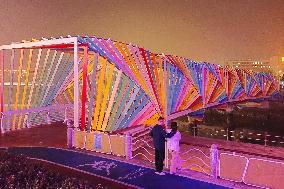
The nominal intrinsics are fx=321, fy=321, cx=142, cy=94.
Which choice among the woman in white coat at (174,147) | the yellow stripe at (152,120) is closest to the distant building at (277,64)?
the yellow stripe at (152,120)

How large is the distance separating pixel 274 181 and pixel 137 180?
3.94 m

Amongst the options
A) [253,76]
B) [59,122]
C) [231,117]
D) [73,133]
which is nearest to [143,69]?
[73,133]

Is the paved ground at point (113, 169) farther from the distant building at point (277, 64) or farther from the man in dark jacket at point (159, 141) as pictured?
the distant building at point (277, 64)

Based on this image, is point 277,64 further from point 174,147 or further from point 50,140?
point 174,147

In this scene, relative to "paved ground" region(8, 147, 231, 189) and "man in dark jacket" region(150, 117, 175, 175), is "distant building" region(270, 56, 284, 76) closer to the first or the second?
"paved ground" region(8, 147, 231, 189)

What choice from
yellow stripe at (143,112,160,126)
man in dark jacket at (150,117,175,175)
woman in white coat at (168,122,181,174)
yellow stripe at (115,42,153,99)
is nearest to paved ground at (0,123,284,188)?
yellow stripe at (143,112,160,126)

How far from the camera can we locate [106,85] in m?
16.7

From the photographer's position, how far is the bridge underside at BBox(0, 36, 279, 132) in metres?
15.2

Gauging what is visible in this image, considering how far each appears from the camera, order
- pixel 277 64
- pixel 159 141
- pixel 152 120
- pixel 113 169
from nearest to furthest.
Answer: pixel 159 141, pixel 113 169, pixel 152 120, pixel 277 64

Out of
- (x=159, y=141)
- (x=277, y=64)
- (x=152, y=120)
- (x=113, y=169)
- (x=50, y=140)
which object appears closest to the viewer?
(x=159, y=141)

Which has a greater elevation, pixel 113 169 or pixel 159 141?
pixel 159 141

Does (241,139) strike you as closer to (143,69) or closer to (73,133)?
(143,69)

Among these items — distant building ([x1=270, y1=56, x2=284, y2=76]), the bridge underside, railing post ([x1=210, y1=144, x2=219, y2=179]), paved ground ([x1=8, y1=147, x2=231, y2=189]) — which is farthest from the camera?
distant building ([x1=270, y1=56, x2=284, y2=76])

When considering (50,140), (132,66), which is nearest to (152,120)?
(132,66)
